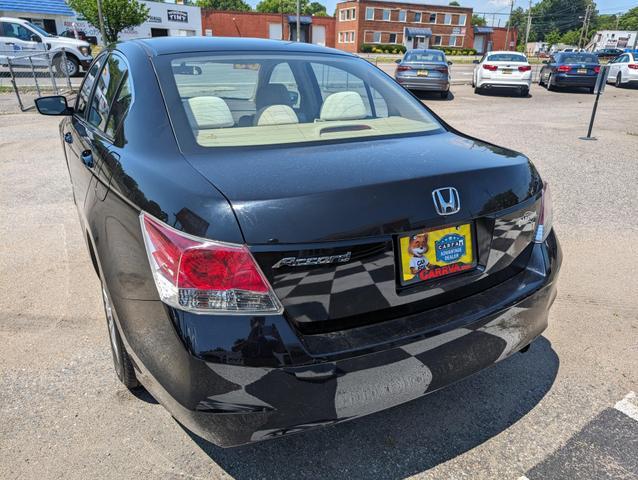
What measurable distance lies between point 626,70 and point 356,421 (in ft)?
83.2

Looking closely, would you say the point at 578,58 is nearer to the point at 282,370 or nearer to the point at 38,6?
the point at 282,370

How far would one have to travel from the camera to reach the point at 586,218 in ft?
17.0

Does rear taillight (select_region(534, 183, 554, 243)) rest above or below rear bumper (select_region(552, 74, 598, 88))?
above

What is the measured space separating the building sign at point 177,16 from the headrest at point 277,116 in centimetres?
5743

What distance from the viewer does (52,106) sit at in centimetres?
366

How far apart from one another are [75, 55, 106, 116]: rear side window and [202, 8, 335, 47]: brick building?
182 feet

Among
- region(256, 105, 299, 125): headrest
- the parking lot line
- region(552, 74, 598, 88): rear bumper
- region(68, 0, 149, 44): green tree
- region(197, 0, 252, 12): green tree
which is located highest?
region(197, 0, 252, 12): green tree

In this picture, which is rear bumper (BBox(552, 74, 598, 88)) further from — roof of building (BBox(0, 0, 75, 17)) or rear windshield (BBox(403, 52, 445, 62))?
roof of building (BBox(0, 0, 75, 17))

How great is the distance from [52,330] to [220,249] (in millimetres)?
2082

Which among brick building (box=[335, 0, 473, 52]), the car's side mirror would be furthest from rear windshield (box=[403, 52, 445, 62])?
brick building (box=[335, 0, 473, 52])

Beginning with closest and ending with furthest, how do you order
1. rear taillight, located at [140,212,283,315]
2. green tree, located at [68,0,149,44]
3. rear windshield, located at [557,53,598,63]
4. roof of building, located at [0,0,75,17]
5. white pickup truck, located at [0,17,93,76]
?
rear taillight, located at [140,212,283,315] → white pickup truck, located at [0,17,93,76] → rear windshield, located at [557,53,598,63] → green tree, located at [68,0,149,44] → roof of building, located at [0,0,75,17]

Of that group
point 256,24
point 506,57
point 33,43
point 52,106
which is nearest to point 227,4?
point 256,24

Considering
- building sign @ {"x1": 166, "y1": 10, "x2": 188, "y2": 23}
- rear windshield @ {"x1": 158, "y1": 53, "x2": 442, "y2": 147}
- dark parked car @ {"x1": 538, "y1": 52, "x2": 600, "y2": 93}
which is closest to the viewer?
rear windshield @ {"x1": 158, "y1": 53, "x2": 442, "y2": 147}

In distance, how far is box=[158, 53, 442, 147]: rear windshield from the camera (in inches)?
86.7
